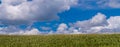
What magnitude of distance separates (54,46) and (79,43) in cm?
313

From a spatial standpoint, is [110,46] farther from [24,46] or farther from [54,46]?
[24,46]

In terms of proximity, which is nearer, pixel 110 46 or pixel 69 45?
pixel 110 46

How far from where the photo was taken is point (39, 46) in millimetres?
28391

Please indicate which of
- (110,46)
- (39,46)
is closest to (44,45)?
(39,46)

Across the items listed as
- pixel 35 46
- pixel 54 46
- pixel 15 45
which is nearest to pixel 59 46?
pixel 54 46

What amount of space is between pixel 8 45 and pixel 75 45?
6885 mm

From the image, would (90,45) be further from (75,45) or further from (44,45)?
(44,45)

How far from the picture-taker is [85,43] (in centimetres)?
3008

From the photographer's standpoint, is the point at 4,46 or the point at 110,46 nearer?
the point at 110,46

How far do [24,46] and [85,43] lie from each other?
6.26 metres

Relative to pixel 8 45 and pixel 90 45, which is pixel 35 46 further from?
pixel 90 45

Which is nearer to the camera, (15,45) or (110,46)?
(110,46)

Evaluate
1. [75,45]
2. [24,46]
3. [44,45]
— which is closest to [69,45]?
[75,45]

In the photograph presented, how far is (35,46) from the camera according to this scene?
28594 mm
